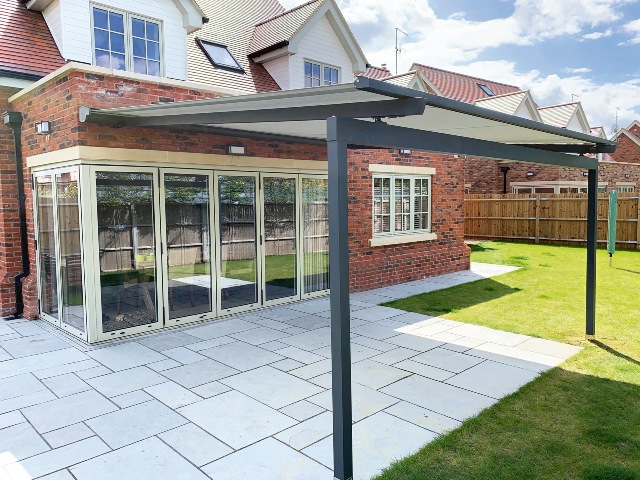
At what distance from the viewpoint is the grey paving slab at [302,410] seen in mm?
4441

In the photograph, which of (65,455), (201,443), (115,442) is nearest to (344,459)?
(201,443)

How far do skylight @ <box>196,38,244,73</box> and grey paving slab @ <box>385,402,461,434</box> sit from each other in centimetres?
878

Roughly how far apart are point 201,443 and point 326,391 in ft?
4.77

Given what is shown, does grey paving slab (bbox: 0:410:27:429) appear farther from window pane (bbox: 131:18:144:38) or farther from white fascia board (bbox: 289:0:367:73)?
white fascia board (bbox: 289:0:367:73)

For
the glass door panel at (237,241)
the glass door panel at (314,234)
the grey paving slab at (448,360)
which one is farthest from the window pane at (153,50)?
the grey paving slab at (448,360)

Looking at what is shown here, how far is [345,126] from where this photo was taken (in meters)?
3.33

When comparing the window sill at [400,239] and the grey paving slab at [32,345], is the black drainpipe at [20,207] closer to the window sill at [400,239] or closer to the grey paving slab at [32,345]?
the grey paving slab at [32,345]

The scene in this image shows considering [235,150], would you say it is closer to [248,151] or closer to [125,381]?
[248,151]

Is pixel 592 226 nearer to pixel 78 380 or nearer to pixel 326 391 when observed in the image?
pixel 326 391

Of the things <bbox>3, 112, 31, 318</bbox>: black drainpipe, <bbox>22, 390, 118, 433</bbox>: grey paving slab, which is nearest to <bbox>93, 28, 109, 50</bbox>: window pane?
<bbox>3, 112, 31, 318</bbox>: black drainpipe

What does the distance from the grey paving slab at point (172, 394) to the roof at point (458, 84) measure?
19843 millimetres

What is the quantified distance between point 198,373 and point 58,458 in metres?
1.88

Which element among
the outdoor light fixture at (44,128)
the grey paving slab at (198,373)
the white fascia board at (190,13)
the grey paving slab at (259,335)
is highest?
the white fascia board at (190,13)

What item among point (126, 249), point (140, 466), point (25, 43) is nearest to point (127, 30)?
point (25, 43)
